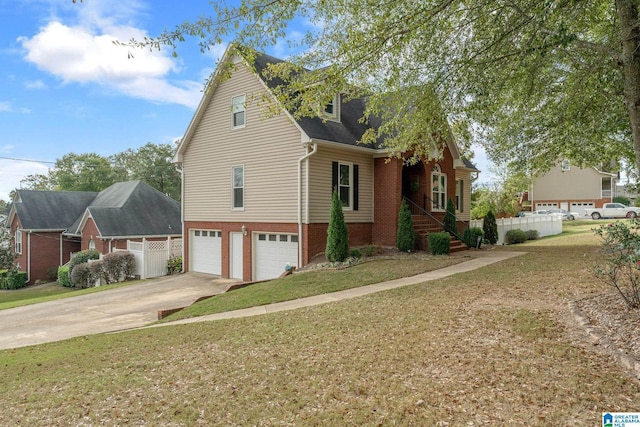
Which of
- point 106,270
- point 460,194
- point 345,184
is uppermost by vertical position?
point 345,184

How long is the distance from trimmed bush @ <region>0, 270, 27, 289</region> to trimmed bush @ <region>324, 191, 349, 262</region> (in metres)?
24.4

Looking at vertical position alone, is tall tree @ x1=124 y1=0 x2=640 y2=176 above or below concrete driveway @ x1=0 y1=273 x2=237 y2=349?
above

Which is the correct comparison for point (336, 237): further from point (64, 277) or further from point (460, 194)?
point (64, 277)

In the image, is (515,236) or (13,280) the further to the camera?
(13,280)

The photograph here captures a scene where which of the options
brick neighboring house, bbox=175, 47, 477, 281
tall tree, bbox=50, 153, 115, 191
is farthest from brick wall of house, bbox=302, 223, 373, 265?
tall tree, bbox=50, 153, 115, 191

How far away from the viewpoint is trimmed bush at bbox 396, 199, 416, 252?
52.6 ft

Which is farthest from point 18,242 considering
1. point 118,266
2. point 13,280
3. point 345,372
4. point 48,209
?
point 345,372

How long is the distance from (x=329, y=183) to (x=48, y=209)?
82.8 feet

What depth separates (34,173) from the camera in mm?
55750

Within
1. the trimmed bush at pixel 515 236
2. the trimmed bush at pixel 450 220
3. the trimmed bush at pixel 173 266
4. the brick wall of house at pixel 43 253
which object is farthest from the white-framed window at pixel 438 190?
the brick wall of house at pixel 43 253

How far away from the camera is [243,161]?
17234 millimetres

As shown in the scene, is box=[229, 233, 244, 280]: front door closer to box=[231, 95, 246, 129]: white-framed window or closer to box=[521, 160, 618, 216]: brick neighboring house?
box=[231, 95, 246, 129]: white-framed window

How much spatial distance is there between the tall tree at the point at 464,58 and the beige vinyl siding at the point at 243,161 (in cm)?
498

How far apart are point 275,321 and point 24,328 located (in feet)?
24.7
